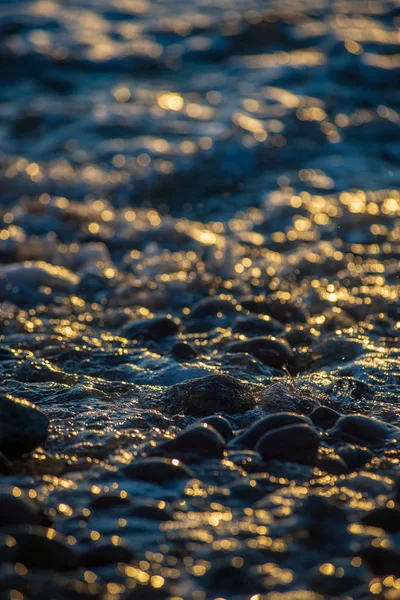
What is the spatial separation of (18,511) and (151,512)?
1.15 feet

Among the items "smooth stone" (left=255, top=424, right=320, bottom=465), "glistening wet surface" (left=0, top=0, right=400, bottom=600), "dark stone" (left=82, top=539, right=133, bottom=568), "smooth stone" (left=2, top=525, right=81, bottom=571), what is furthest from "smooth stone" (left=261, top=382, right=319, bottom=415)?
"smooth stone" (left=2, top=525, right=81, bottom=571)

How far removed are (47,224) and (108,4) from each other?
22.9 ft

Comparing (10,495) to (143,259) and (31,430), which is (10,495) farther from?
(143,259)

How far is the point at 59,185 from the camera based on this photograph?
20.1 feet

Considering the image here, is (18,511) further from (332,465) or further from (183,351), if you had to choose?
(183,351)

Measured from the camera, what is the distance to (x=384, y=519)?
2.06 meters

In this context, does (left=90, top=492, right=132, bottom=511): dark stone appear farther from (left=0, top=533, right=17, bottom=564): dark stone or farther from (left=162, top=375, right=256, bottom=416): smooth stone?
(left=162, top=375, right=256, bottom=416): smooth stone

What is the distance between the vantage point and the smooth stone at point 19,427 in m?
2.31

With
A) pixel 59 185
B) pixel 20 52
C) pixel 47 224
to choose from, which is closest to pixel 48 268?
pixel 47 224

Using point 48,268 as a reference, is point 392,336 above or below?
above

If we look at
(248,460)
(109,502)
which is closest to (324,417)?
(248,460)

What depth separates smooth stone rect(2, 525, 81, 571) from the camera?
5.98 feet

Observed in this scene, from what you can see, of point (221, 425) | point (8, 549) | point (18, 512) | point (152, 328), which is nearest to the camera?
point (8, 549)

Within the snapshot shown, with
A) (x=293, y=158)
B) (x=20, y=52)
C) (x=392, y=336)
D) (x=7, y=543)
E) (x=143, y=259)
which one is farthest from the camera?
(x=20, y=52)
